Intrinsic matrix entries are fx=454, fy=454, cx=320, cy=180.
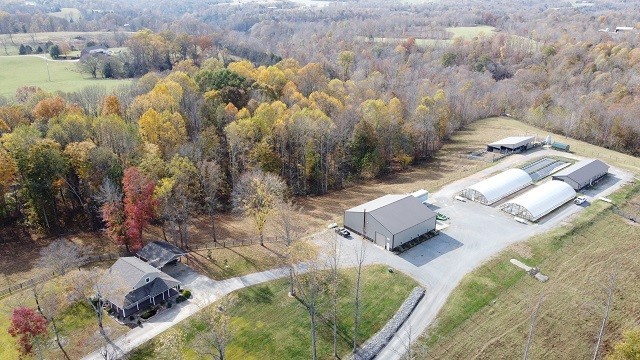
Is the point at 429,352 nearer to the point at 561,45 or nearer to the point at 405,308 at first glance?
the point at 405,308

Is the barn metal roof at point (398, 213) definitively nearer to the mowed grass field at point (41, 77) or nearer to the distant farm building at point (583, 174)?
the distant farm building at point (583, 174)

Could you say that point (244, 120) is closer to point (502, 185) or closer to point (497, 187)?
point (497, 187)

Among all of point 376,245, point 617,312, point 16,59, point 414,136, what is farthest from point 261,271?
point 16,59

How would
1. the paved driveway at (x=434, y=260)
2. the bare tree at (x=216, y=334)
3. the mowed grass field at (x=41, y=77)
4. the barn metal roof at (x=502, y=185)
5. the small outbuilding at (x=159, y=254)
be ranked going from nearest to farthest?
the bare tree at (x=216, y=334)
the paved driveway at (x=434, y=260)
the small outbuilding at (x=159, y=254)
the barn metal roof at (x=502, y=185)
the mowed grass field at (x=41, y=77)

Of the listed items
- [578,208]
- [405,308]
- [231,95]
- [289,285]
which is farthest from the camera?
[231,95]

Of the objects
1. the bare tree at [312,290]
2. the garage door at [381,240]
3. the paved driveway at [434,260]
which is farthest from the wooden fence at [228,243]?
the garage door at [381,240]
